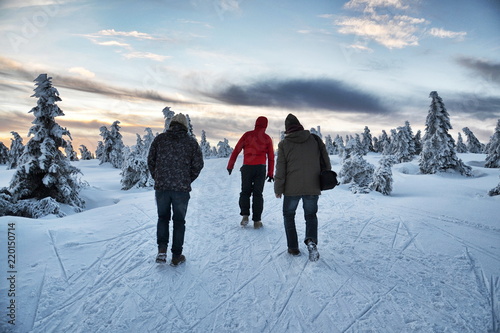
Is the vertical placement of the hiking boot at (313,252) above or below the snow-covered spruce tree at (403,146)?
below

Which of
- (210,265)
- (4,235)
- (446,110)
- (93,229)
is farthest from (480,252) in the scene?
(446,110)

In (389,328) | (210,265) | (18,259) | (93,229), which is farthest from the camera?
(93,229)

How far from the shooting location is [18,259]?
13.7ft

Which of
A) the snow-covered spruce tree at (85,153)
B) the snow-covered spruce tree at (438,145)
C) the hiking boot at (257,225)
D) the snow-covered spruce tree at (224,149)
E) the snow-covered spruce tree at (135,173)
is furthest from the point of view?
the snow-covered spruce tree at (224,149)

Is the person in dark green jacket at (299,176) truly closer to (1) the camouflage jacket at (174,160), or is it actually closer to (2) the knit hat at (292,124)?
(2) the knit hat at (292,124)

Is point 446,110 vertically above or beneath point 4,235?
above

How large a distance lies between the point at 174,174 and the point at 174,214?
2.32 feet

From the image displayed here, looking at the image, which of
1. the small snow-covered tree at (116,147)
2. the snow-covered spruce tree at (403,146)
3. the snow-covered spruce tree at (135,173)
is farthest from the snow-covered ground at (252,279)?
the snow-covered spruce tree at (403,146)

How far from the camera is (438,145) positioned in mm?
25359

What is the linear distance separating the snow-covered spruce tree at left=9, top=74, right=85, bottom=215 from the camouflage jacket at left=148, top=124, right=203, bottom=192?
1012 cm

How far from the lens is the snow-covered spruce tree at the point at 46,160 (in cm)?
1170

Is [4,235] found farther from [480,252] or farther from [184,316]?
[480,252]

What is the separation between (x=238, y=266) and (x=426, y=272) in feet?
9.92

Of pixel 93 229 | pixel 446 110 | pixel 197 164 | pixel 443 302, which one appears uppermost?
pixel 446 110
